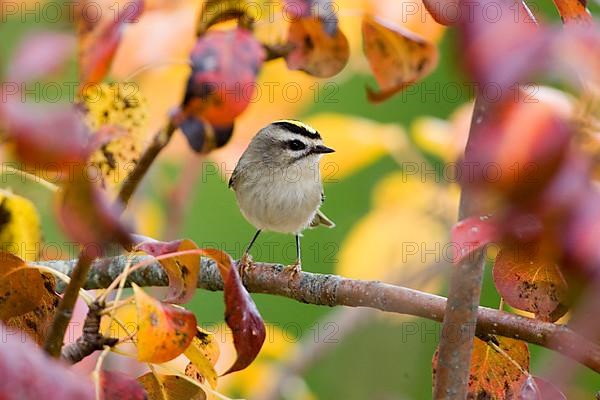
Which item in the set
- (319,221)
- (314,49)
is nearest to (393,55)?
(314,49)

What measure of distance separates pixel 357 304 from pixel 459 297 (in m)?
0.38

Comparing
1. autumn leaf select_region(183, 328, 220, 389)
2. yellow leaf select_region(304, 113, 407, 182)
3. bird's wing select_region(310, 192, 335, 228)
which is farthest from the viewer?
bird's wing select_region(310, 192, 335, 228)

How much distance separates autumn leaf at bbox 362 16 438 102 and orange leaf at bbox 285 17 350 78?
0.03m

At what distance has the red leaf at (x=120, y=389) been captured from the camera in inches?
27.3

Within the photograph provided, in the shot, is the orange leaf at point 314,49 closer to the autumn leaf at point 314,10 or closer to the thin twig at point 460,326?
the autumn leaf at point 314,10

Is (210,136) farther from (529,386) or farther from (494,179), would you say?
(529,386)

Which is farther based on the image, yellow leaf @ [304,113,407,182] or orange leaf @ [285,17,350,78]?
yellow leaf @ [304,113,407,182]

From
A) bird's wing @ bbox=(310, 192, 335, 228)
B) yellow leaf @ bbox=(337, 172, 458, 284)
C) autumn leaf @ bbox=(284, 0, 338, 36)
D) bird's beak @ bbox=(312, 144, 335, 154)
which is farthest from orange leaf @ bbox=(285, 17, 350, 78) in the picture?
bird's wing @ bbox=(310, 192, 335, 228)

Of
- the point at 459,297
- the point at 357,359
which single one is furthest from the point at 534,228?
the point at 357,359

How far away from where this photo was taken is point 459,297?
80 centimetres

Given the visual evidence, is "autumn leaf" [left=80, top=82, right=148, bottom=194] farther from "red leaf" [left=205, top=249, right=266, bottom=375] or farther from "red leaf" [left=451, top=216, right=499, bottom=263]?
"red leaf" [left=451, top=216, right=499, bottom=263]

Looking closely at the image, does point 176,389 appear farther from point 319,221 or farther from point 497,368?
point 319,221

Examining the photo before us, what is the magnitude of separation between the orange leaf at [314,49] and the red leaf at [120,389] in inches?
16.2

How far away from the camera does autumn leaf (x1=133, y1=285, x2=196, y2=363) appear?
28.7 inches
